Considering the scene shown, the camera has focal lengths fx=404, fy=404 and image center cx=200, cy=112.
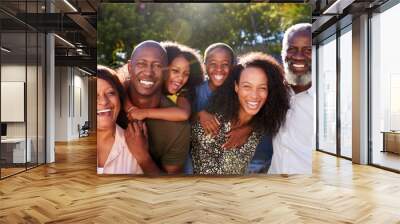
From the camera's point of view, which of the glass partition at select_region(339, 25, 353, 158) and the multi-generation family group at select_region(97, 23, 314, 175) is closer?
the multi-generation family group at select_region(97, 23, 314, 175)

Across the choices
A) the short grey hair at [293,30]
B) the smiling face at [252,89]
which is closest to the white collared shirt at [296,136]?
the smiling face at [252,89]

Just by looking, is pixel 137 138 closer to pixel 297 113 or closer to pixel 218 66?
pixel 218 66

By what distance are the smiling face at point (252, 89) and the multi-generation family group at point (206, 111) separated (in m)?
0.02

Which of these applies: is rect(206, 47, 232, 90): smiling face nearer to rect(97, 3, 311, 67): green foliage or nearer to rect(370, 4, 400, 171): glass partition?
rect(97, 3, 311, 67): green foliage

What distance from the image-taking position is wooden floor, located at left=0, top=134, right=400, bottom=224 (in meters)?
4.27

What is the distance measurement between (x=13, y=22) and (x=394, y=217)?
6.60 m

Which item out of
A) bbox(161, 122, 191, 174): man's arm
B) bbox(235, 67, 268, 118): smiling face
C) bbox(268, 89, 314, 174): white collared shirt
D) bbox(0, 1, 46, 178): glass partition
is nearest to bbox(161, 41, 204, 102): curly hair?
bbox(161, 122, 191, 174): man's arm

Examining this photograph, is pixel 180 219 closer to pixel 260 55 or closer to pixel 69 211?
pixel 69 211

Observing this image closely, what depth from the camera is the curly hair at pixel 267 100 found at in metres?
6.73

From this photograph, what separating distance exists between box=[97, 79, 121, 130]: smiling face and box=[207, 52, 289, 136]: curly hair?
1559 mm

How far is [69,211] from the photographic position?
453 centimetres

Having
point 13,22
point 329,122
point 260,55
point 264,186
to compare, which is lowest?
point 264,186

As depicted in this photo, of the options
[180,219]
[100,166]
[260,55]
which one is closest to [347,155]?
[260,55]

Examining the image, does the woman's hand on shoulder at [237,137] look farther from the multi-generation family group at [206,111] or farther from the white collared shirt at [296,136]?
the white collared shirt at [296,136]
